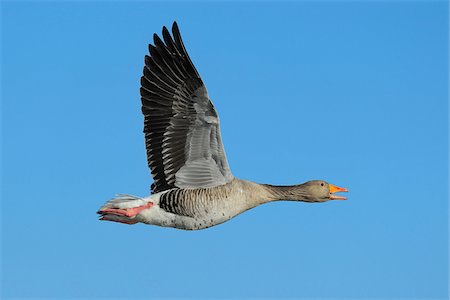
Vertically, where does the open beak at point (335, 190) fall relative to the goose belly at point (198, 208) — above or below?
above

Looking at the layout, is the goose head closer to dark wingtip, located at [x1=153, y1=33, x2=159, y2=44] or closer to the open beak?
the open beak

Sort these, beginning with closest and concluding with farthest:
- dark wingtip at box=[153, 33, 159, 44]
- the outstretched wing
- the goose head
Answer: the outstretched wing < dark wingtip at box=[153, 33, 159, 44] < the goose head

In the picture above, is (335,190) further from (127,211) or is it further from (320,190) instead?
(127,211)

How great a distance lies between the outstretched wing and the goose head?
1.67 m

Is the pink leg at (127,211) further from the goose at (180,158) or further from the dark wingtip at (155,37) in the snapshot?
the dark wingtip at (155,37)

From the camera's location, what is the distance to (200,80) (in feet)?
42.5

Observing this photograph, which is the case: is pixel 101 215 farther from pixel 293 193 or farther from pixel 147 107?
pixel 293 193

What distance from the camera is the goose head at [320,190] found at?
14.3 m

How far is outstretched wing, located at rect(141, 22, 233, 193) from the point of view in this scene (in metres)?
13.1

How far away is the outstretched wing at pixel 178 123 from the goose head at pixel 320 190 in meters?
1.67

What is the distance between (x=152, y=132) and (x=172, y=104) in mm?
634

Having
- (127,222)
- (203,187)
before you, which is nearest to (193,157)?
(203,187)

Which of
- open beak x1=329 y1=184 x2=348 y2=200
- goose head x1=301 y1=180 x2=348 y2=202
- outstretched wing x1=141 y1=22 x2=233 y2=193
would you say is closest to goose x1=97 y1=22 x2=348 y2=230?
outstretched wing x1=141 y1=22 x2=233 y2=193

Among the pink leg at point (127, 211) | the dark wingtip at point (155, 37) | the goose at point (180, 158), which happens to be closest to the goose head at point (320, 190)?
the goose at point (180, 158)
